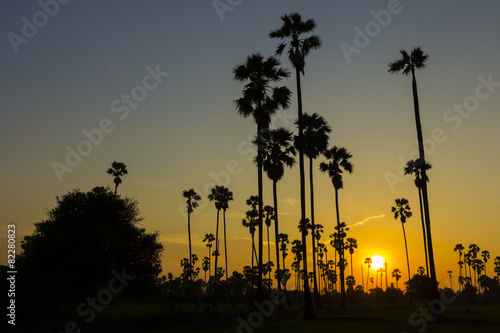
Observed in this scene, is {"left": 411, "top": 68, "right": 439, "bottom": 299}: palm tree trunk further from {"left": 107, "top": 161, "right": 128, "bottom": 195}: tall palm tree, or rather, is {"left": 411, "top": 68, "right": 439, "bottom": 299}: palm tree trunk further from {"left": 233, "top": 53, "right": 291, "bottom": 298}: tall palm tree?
{"left": 107, "top": 161, "right": 128, "bottom": 195}: tall palm tree

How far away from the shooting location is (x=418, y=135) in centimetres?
3816

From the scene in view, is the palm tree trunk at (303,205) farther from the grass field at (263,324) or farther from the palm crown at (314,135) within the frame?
the palm crown at (314,135)

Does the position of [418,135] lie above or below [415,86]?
below

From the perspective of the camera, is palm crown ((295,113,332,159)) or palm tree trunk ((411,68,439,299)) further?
palm crown ((295,113,332,159))

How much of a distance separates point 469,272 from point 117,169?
5974 inches

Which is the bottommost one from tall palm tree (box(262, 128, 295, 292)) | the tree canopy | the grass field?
the grass field

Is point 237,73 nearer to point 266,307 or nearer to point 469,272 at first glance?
point 266,307

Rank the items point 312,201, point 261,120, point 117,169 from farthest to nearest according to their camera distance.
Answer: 1. point 117,169
2. point 312,201
3. point 261,120

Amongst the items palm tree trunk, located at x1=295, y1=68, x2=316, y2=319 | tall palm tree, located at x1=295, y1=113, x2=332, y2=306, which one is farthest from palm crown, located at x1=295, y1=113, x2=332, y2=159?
palm tree trunk, located at x1=295, y1=68, x2=316, y2=319

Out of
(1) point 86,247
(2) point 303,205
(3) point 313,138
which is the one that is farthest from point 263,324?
(3) point 313,138

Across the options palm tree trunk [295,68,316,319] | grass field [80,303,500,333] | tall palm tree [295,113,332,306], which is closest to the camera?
grass field [80,303,500,333]

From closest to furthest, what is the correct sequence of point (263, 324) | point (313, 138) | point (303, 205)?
point (263, 324) < point (303, 205) < point (313, 138)

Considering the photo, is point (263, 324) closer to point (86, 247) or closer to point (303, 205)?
point (303, 205)

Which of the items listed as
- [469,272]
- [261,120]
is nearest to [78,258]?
[261,120]
